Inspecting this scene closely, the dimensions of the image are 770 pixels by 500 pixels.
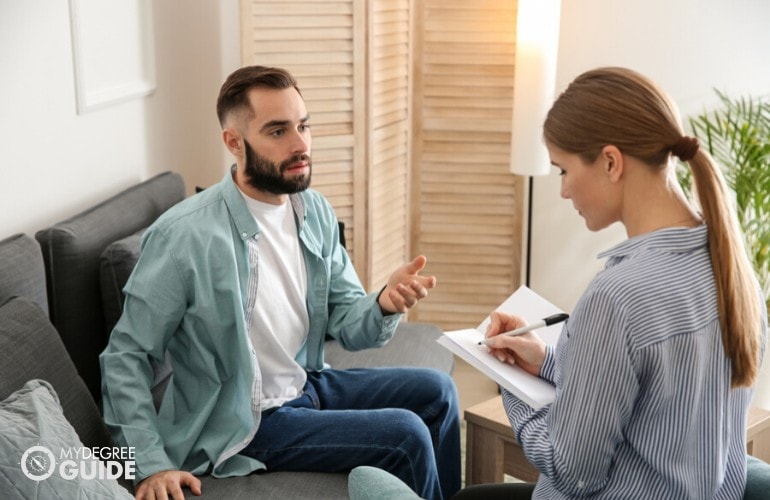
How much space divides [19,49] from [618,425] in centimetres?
161

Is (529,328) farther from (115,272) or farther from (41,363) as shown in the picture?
(115,272)

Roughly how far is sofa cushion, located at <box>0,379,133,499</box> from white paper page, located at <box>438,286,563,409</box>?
2.09 ft

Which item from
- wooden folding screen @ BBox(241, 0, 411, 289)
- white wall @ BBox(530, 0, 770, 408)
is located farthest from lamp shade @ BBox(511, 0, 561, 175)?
wooden folding screen @ BBox(241, 0, 411, 289)

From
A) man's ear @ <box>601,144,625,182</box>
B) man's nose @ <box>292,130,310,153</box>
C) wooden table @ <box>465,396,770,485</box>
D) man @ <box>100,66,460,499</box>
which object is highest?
man's ear @ <box>601,144,625,182</box>

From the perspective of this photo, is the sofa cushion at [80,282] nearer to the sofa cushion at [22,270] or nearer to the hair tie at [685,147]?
the sofa cushion at [22,270]

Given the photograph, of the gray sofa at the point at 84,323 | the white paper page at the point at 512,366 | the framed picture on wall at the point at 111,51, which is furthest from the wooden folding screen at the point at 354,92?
the white paper page at the point at 512,366

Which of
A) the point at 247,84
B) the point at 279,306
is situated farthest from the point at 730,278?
the point at 247,84

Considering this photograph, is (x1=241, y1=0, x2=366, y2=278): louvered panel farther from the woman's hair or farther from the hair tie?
the hair tie

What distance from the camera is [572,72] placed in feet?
12.1

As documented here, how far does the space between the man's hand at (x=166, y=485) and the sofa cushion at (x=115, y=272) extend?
19.7 inches

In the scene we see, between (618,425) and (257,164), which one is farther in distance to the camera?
(257,164)


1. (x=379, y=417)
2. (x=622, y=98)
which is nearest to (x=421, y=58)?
(x=379, y=417)

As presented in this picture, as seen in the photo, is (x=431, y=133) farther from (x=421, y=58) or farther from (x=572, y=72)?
(x=572, y=72)

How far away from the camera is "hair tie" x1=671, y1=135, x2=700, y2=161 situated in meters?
1.33
